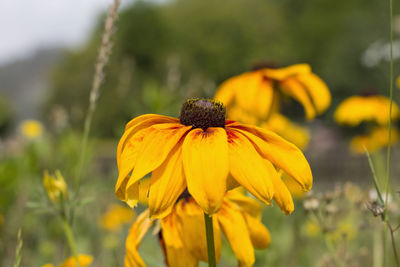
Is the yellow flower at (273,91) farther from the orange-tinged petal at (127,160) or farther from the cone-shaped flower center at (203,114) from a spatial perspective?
the orange-tinged petal at (127,160)

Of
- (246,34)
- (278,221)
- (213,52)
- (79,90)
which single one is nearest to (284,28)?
(246,34)

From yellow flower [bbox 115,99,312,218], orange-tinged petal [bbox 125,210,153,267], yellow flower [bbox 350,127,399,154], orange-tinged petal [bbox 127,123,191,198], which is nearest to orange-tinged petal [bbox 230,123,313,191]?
yellow flower [bbox 115,99,312,218]

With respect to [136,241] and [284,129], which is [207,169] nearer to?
[136,241]

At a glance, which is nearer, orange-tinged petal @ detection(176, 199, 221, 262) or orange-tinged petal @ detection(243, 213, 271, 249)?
orange-tinged petal @ detection(176, 199, 221, 262)

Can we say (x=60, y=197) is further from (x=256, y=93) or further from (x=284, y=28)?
(x=284, y=28)

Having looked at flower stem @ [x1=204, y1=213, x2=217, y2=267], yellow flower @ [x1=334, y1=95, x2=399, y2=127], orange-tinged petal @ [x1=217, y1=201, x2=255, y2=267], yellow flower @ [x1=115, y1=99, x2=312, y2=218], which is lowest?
yellow flower @ [x1=334, y1=95, x2=399, y2=127]

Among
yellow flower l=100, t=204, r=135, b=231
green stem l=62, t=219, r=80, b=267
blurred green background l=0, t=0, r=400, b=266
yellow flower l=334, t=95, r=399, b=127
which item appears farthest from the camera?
yellow flower l=100, t=204, r=135, b=231

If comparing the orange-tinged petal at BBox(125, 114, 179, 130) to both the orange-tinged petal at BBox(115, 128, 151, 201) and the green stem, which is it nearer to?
the orange-tinged petal at BBox(115, 128, 151, 201)
